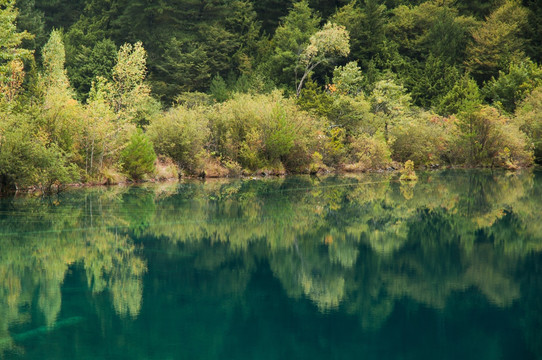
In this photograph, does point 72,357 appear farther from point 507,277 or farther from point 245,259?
point 507,277

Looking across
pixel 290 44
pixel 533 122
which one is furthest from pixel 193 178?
pixel 533 122

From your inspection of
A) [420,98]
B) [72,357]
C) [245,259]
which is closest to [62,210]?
[245,259]

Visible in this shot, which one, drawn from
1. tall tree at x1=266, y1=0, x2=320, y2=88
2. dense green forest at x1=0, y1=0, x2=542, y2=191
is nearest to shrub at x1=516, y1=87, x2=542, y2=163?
dense green forest at x1=0, y1=0, x2=542, y2=191

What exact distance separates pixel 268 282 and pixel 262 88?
4690 centimetres

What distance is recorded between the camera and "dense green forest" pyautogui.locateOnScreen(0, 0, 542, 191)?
3000 cm

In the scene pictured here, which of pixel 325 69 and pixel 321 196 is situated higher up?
pixel 325 69

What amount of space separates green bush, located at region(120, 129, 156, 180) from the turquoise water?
33.5ft

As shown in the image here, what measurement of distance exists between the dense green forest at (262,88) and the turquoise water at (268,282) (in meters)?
9.82

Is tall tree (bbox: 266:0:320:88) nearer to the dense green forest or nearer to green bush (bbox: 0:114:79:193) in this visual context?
the dense green forest

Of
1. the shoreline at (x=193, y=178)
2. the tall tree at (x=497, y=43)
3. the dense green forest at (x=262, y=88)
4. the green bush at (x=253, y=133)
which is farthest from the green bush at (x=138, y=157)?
the tall tree at (x=497, y=43)

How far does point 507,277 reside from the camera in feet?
35.9

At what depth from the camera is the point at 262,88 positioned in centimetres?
5625

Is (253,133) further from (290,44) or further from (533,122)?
(290,44)

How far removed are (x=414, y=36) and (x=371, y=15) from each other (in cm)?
959
